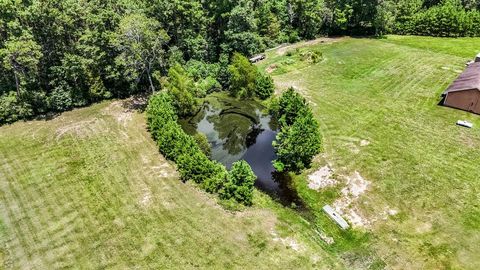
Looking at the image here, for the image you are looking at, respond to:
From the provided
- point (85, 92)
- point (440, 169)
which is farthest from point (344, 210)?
point (85, 92)

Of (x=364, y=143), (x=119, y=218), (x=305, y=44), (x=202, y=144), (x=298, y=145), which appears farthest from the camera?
(x=305, y=44)

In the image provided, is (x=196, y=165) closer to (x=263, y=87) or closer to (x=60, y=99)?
(x=263, y=87)

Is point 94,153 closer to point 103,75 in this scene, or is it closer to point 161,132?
point 161,132

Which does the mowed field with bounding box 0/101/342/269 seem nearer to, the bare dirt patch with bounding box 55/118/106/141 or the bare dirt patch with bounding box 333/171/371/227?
the bare dirt patch with bounding box 55/118/106/141

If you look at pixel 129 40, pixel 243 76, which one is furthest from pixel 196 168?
pixel 243 76

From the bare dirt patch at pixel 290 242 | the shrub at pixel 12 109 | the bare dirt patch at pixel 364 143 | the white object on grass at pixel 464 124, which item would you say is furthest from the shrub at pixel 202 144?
the white object on grass at pixel 464 124

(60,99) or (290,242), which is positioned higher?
(60,99)

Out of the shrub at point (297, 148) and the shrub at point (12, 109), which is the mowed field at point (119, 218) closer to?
the shrub at point (12, 109)
